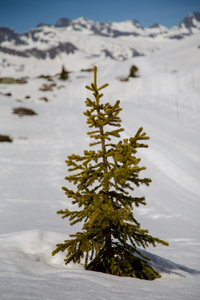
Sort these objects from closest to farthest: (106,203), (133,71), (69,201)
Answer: (106,203) < (69,201) < (133,71)

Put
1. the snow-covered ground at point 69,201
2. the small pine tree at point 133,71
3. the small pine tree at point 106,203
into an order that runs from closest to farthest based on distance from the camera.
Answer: the snow-covered ground at point 69,201 → the small pine tree at point 106,203 → the small pine tree at point 133,71

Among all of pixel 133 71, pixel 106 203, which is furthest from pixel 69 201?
pixel 133 71

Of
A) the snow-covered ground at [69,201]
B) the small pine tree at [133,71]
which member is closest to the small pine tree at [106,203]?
the snow-covered ground at [69,201]

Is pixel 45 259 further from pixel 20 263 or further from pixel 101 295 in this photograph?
pixel 101 295

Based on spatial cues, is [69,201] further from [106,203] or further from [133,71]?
[133,71]

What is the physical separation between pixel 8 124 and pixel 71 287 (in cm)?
1945

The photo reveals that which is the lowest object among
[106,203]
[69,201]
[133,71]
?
[69,201]

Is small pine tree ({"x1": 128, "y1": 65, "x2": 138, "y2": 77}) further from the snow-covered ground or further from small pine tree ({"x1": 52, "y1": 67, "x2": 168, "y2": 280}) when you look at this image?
small pine tree ({"x1": 52, "y1": 67, "x2": 168, "y2": 280})

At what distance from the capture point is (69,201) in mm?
10359

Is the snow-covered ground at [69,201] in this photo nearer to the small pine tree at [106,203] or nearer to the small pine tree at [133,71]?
the small pine tree at [106,203]

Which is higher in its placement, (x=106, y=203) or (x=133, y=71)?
(x=133, y=71)

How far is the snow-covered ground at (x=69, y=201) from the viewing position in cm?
336

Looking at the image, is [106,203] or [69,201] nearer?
[106,203]

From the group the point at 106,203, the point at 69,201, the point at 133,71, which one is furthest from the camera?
the point at 133,71
